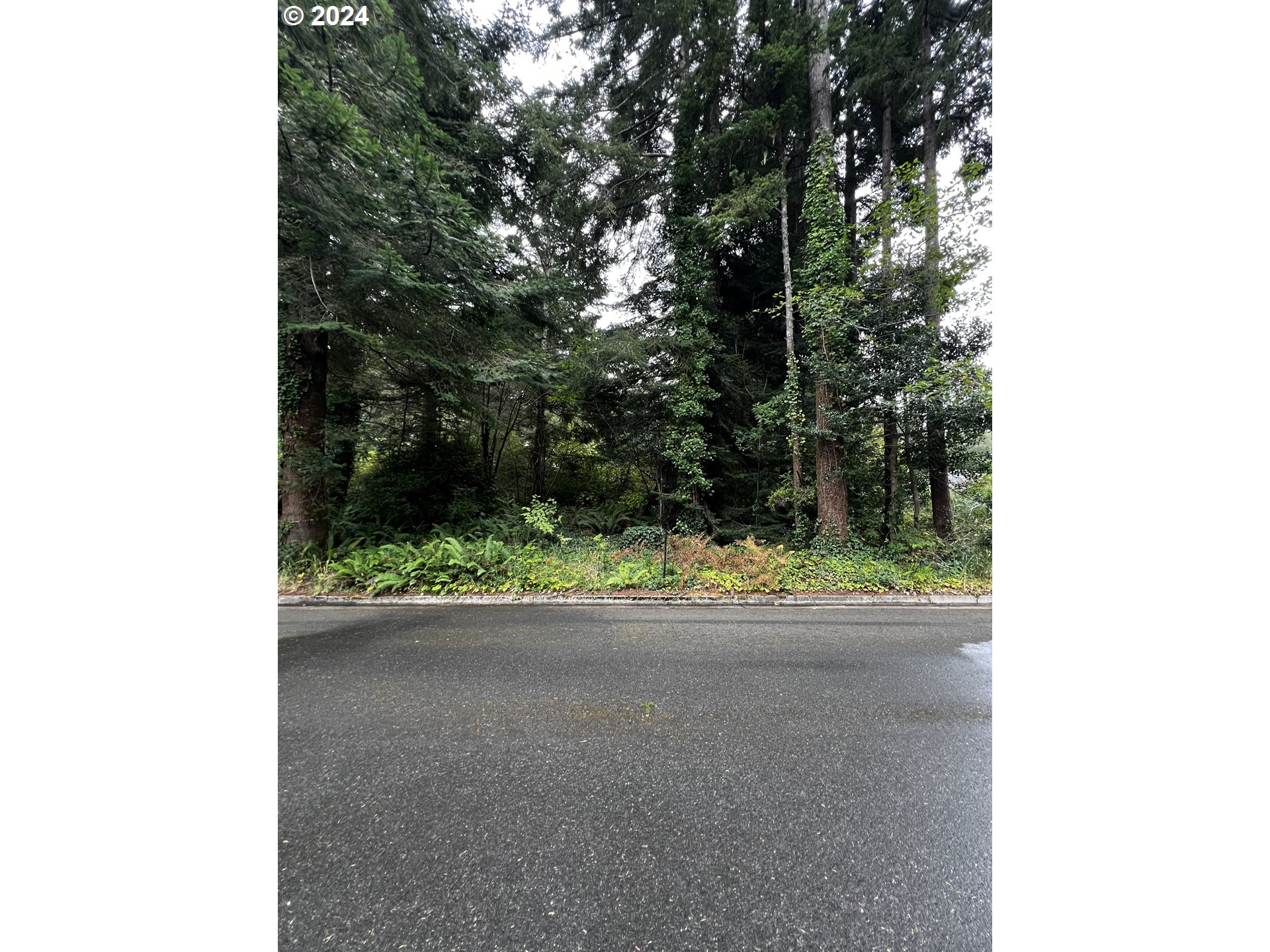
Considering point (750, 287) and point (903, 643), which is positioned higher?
point (750, 287)

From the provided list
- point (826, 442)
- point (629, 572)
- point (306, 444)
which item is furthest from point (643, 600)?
point (306, 444)

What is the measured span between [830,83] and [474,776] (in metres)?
7.77

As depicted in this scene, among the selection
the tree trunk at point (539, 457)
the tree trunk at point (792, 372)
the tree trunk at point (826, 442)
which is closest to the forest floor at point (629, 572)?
the tree trunk at point (826, 442)

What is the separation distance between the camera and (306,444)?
428 cm

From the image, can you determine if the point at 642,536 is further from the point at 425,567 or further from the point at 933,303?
the point at 933,303

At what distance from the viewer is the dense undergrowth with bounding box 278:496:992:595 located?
11.9 ft

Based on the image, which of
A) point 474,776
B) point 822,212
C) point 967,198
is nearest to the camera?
point 474,776

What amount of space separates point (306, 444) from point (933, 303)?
7307mm

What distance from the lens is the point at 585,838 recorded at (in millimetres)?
1015

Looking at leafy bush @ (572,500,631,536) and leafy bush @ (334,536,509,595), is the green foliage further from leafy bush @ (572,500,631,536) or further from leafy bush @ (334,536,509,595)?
leafy bush @ (334,536,509,595)

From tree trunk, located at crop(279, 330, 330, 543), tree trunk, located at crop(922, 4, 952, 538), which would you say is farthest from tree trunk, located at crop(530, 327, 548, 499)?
tree trunk, located at crop(922, 4, 952, 538)
